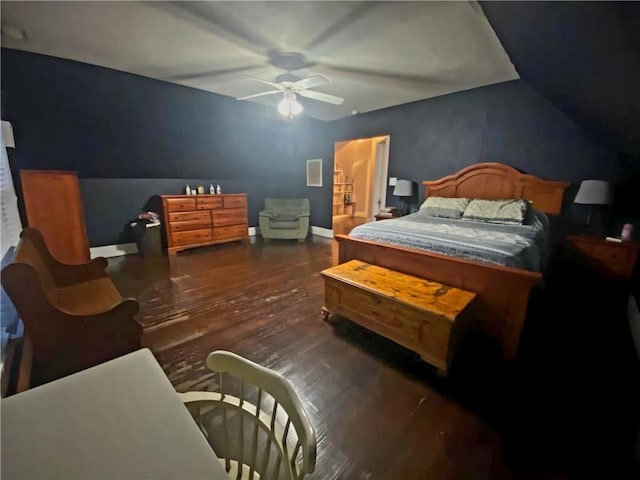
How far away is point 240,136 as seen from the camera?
200 inches

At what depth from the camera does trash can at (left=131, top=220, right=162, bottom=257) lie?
13.7 feet

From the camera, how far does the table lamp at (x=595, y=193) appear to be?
279 centimetres

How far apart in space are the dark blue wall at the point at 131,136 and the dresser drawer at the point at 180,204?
43cm

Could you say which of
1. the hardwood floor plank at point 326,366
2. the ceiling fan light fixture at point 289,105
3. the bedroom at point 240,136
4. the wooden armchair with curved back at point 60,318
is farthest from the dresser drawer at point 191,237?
the ceiling fan light fixture at point 289,105

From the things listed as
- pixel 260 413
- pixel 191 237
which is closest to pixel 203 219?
pixel 191 237

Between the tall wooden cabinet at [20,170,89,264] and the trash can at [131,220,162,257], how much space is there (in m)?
0.93

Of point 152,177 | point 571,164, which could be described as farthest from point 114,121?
point 571,164

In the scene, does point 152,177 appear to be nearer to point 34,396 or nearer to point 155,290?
point 155,290

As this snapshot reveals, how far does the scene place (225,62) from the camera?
3131mm

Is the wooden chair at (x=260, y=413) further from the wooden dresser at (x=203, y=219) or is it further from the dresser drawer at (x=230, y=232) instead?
the dresser drawer at (x=230, y=232)

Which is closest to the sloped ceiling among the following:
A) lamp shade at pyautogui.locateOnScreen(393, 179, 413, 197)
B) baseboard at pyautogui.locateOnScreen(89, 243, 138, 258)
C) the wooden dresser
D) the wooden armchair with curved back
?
lamp shade at pyautogui.locateOnScreen(393, 179, 413, 197)

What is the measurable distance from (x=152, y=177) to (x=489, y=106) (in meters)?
4.94

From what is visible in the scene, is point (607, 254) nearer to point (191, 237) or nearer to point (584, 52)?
point (584, 52)

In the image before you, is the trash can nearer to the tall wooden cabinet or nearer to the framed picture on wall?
the tall wooden cabinet
